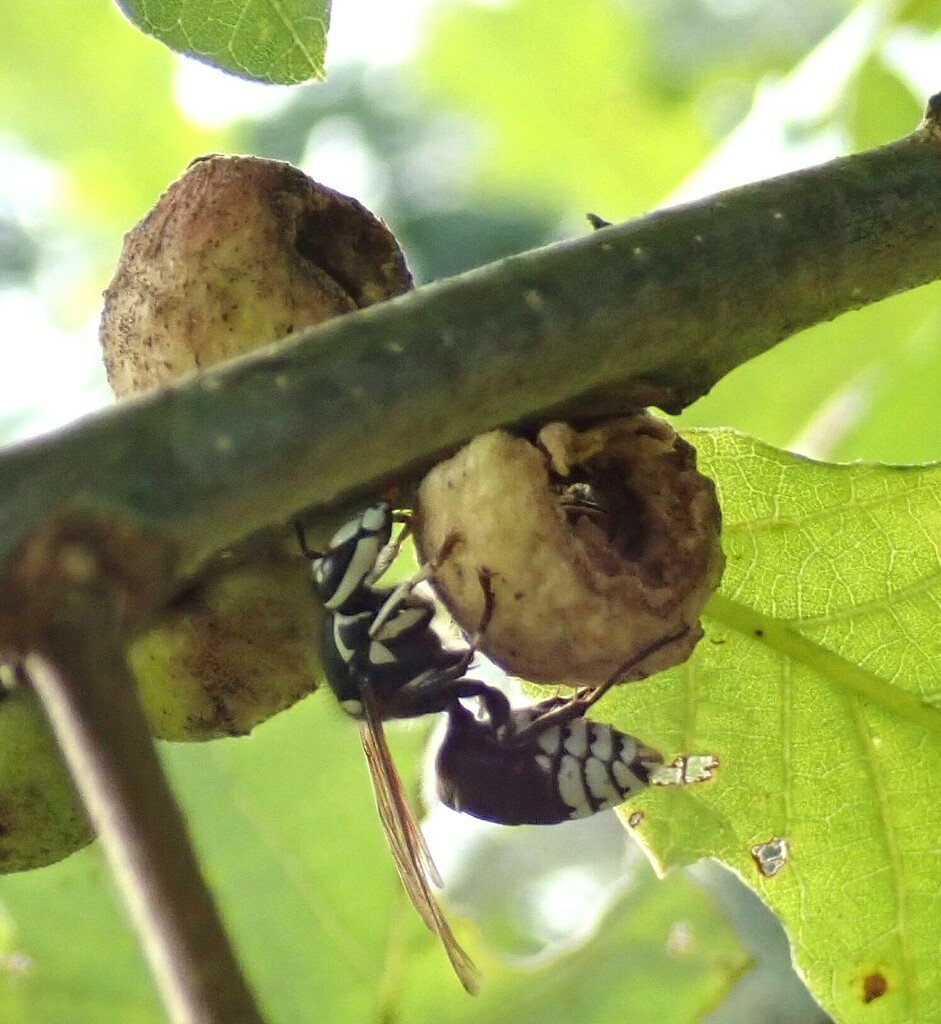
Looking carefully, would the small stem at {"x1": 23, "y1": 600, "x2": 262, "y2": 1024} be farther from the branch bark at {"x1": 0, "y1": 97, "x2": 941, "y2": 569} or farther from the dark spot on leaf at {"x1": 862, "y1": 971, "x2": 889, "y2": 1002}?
the dark spot on leaf at {"x1": 862, "y1": 971, "x2": 889, "y2": 1002}

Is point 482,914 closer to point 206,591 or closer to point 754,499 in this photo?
point 754,499

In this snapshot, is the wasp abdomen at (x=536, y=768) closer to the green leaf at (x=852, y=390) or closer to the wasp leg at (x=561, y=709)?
the wasp leg at (x=561, y=709)

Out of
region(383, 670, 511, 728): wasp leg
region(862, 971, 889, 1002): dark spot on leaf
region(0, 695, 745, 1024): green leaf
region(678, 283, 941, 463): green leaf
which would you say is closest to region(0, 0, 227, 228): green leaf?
region(678, 283, 941, 463): green leaf

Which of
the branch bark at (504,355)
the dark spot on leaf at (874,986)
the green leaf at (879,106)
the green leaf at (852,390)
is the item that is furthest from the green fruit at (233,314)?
the green leaf at (879,106)

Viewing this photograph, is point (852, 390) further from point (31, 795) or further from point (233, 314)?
point (31, 795)

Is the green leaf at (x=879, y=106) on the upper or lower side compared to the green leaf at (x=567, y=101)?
lower

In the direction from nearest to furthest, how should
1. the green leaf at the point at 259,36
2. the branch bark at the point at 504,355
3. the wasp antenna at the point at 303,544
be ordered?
the branch bark at the point at 504,355
the wasp antenna at the point at 303,544
the green leaf at the point at 259,36

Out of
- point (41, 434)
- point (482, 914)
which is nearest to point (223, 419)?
point (41, 434)
